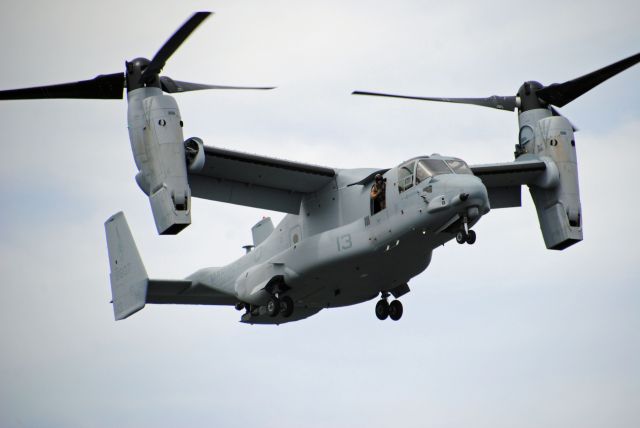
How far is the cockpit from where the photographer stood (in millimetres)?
27438

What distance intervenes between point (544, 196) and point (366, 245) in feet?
17.9

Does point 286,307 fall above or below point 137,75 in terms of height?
below

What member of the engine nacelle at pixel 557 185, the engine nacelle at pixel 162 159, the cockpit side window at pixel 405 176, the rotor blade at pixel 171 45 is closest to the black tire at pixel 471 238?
the cockpit side window at pixel 405 176

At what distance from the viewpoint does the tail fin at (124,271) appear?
29312mm

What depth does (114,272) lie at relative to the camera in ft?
98.9

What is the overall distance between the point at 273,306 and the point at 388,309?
280 cm

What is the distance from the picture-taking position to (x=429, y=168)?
2752 cm

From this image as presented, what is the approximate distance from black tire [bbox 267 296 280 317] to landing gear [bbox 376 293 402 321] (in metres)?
2.52

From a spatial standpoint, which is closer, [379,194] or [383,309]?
[379,194]

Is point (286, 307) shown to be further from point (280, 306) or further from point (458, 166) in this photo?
point (458, 166)

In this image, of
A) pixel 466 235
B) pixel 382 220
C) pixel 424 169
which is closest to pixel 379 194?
pixel 382 220

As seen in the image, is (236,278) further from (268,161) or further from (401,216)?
(401,216)

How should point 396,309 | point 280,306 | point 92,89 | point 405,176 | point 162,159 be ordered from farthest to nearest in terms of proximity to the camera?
1. point 396,309
2. point 280,306
3. point 92,89
4. point 405,176
5. point 162,159

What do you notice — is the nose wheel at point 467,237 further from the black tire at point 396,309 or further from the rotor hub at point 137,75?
the rotor hub at point 137,75
